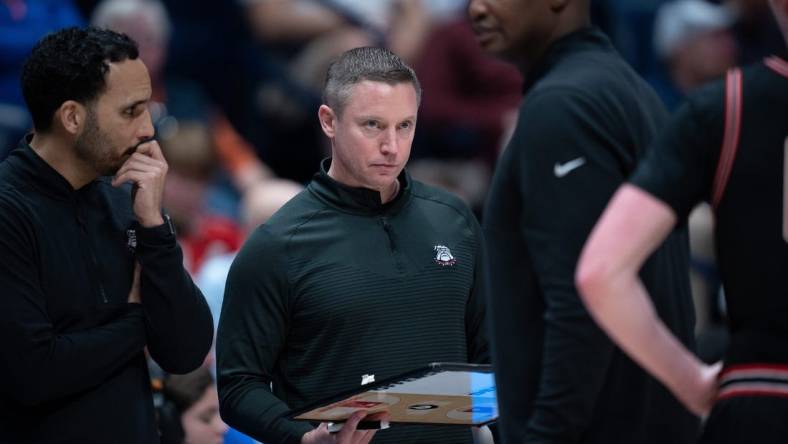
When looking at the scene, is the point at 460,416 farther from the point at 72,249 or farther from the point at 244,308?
the point at 72,249

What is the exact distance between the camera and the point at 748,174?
2611mm

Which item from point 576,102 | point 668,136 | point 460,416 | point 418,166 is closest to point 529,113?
point 576,102

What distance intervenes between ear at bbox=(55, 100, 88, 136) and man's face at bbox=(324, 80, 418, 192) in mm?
713

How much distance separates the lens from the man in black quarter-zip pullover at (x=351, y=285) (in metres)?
3.90

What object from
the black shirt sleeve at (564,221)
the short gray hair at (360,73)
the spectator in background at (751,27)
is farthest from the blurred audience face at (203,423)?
the spectator in background at (751,27)

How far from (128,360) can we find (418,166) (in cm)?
449

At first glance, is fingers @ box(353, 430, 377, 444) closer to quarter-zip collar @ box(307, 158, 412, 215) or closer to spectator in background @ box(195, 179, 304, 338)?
quarter-zip collar @ box(307, 158, 412, 215)

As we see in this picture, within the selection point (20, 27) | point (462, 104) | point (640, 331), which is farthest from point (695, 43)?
point (640, 331)

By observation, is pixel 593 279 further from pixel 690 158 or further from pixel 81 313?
pixel 81 313

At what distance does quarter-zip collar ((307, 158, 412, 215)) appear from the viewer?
13.4ft

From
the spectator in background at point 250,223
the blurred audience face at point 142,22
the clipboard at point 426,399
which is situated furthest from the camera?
the blurred audience face at point 142,22

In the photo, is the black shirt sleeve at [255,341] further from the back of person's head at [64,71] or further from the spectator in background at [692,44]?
the spectator in background at [692,44]

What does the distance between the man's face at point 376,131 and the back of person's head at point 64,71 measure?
0.66 meters

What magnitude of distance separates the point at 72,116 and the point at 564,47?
1448mm
